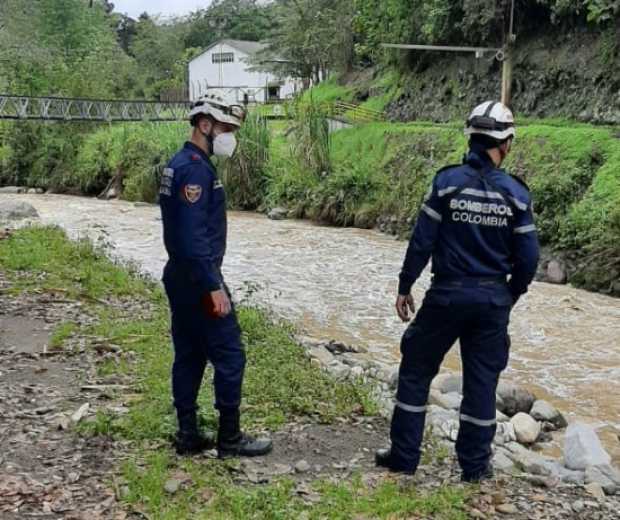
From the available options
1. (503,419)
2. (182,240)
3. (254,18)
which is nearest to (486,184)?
(182,240)

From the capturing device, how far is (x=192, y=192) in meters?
Answer: 3.85

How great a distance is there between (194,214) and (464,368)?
1671 mm

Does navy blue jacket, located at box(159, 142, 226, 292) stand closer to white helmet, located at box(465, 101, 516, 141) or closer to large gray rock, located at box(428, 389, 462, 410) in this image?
white helmet, located at box(465, 101, 516, 141)

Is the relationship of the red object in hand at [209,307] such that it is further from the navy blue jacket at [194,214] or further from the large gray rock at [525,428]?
the large gray rock at [525,428]

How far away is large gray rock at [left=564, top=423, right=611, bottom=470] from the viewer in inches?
191

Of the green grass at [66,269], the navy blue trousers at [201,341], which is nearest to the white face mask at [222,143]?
the navy blue trousers at [201,341]

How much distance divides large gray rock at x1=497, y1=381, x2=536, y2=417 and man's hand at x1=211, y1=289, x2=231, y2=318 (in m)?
3.36

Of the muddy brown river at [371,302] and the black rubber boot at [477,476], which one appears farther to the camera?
the muddy brown river at [371,302]

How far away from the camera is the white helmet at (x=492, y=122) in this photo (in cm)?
393

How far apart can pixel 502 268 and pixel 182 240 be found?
1685 millimetres

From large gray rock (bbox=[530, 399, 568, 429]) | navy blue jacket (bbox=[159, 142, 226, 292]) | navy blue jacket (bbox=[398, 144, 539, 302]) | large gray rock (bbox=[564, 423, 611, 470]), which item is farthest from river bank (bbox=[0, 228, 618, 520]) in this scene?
large gray rock (bbox=[530, 399, 568, 429])

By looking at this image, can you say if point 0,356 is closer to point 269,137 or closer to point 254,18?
point 269,137

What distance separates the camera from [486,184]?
3910 millimetres

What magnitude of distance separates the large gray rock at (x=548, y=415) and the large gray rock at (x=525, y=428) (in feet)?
0.86
